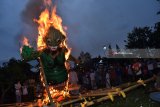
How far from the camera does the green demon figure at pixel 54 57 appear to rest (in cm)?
1570

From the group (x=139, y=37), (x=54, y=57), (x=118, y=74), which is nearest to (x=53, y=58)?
(x=54, y=57)

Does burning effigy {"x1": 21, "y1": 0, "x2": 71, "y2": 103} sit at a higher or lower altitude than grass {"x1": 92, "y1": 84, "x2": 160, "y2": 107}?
higher

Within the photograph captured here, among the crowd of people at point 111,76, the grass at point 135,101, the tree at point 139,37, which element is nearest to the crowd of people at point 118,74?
the crowd of people at point 111,76

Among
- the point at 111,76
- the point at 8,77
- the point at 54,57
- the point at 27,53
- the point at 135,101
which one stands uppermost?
the point at 8,77

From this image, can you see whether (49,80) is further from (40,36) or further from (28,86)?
(28,86)

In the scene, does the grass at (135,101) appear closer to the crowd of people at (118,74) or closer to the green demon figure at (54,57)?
the green demon figure at (54,57)

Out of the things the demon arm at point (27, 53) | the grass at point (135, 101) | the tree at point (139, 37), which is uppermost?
the tree at point (139, 37)

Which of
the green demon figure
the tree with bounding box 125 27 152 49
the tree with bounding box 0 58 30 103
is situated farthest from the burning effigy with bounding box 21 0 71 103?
the tree with bounding box 125 27 152 49

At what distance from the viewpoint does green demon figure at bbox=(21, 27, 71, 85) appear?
51.5ft

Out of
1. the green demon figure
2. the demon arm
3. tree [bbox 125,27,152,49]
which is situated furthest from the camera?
tree [bbox 125,27,152,49]

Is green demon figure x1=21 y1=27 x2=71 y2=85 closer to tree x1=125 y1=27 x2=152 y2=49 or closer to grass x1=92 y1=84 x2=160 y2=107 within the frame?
grass x1=92 y1=84 x2=160 y2=107

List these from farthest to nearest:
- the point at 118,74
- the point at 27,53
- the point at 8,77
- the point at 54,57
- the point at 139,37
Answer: the point at 139,37 → the point at 8,77 → the point at 118,74 → the point at 54,57 → the point at 27,53

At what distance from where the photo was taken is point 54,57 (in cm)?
1580

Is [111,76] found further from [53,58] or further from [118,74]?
[53,58]
